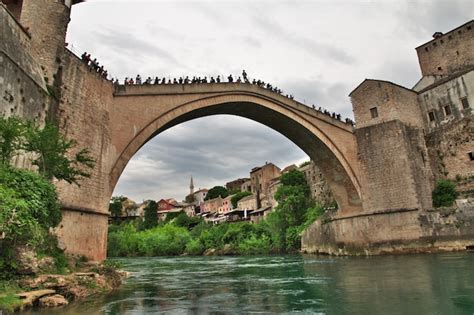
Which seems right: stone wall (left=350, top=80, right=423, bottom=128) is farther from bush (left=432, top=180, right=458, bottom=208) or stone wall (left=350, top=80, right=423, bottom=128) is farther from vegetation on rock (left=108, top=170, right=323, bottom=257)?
vegetation on rock (left=108, top=170, right=323, bottom=257)

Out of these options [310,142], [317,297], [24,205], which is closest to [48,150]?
[24,205]

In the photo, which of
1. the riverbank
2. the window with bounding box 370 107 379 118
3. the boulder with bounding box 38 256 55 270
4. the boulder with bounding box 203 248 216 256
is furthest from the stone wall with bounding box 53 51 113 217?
the boulder with bounding box 203 248 216 256

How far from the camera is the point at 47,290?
7.75 m

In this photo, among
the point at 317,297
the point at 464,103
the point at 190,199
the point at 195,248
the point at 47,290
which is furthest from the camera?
Result: the point at 190,199

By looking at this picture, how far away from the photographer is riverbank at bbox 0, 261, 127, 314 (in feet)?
22.3

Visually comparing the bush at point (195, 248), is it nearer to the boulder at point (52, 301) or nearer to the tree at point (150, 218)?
the tree at point (150, 218)

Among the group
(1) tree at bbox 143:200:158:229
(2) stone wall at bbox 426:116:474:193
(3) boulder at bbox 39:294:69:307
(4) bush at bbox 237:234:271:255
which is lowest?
(3) boulder at bbox 39:294:69:307

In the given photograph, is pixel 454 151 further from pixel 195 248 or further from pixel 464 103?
pixel 195 248

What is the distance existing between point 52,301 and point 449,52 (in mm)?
33375

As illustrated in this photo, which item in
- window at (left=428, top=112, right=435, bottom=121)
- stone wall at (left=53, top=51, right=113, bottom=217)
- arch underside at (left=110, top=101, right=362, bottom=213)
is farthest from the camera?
window at (left=428, top=112, right=435, bottom=121)

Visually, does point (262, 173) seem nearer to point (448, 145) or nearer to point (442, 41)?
point (442, 41)

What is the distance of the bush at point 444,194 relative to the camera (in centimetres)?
2107

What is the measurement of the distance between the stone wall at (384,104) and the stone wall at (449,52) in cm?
851

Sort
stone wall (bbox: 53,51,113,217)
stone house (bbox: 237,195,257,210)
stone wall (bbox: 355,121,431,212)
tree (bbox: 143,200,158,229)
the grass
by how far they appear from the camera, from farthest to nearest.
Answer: tree (bbox: 143,200,158,229) < stone house (bbox: 237,195,257,210) < stone wall (bbox: 355,121,431,212) < stone wall (bbox: 53,51,113,217) < the grass
